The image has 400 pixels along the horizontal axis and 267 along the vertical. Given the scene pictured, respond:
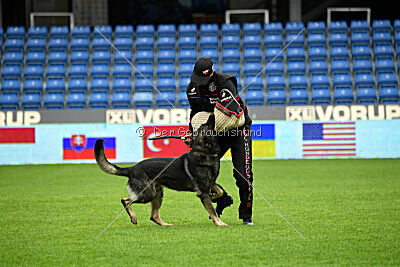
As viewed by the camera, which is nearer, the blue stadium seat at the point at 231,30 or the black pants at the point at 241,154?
the black pants at the point at 241,154

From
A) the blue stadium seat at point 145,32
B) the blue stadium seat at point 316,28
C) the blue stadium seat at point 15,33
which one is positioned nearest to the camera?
the blue stadium seat at point 316,28

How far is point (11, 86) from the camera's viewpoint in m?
17.3

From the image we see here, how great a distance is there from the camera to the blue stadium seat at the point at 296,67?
17.9 meters

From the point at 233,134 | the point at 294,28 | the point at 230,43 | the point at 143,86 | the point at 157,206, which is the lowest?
the point at 157,206

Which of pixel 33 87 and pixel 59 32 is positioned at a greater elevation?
pixel 59 32

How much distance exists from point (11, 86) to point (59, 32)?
10.4 feet

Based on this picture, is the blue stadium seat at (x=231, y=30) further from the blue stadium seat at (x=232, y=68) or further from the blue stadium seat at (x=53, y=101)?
the blue stadium seat at (x=53, y=101)

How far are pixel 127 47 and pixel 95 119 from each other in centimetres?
421

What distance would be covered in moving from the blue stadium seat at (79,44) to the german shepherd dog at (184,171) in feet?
46.6

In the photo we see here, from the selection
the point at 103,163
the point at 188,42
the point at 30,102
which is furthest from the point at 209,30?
the point at 103,163

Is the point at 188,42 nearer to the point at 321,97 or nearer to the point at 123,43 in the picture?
the point at 123,43

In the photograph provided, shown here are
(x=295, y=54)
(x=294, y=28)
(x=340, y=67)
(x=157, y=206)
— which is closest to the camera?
(x=157, y=206)

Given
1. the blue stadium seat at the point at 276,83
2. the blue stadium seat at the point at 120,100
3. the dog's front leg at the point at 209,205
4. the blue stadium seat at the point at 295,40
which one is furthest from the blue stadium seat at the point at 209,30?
the dog's front leg at the point at 209,205

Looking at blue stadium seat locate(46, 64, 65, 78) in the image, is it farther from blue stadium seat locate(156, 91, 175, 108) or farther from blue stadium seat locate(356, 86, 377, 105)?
blue stadium seat locate(356, 86, 377, 105)
